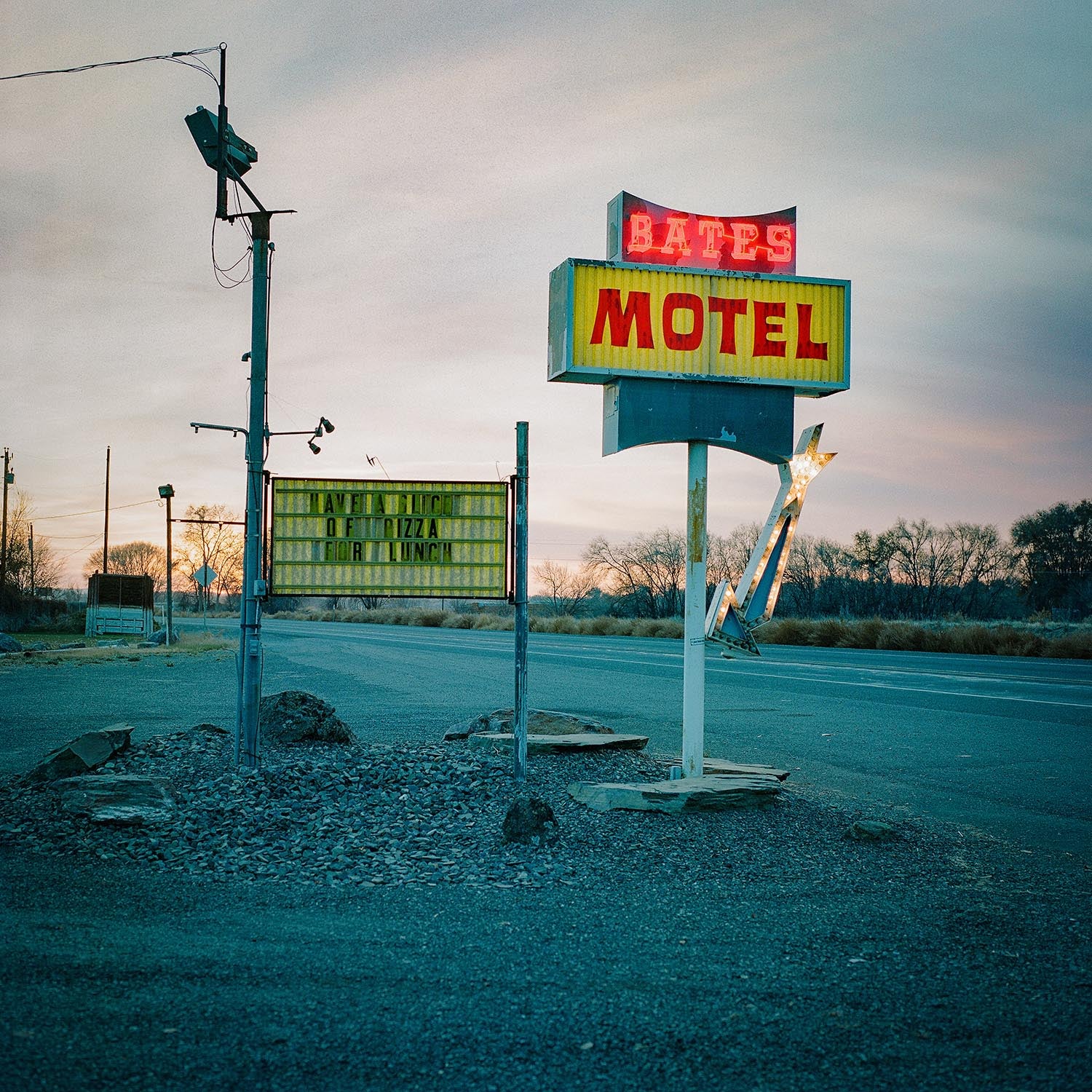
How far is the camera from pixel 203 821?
6.55 metres

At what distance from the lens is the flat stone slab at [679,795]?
23.0 feet

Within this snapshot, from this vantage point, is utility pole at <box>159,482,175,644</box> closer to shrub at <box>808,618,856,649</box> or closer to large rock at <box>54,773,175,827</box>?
shrub at <box>808,618,856,649</box>

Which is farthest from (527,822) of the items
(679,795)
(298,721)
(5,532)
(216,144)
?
(5,532)

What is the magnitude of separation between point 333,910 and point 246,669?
12.4 feet

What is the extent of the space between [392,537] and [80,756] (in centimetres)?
319

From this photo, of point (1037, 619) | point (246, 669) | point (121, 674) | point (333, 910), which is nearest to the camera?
point (333, 910)

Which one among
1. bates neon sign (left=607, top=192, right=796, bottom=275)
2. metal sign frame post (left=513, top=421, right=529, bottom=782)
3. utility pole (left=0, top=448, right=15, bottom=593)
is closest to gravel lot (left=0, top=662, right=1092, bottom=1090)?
metal sign frame post (left=513, top=421, right=529, bottom=782)

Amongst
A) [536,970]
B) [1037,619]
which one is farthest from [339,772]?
[1037,619]

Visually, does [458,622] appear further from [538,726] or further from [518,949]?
[518,949]

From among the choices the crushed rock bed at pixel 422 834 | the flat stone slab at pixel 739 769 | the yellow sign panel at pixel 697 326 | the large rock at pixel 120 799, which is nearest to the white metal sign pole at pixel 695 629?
the flat stone slab at pixel 739 769

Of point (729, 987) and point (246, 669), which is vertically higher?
point (246, 669)

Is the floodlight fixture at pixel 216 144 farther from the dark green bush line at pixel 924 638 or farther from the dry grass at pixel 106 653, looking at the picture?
the dark green bush line at pixel 924 638

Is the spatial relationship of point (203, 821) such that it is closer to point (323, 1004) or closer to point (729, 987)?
point (323, 1004)

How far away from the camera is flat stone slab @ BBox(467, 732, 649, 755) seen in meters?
9.04
